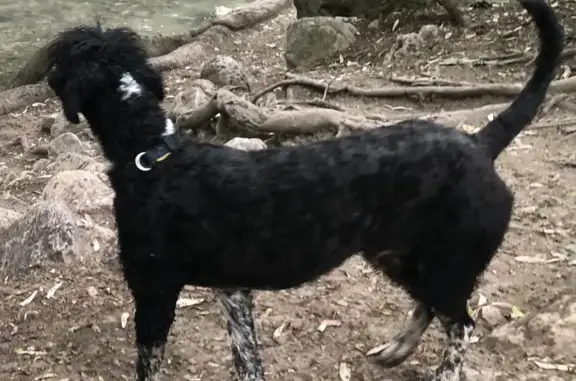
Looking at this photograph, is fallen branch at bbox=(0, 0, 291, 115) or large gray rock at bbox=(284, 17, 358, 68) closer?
large gray rock at bbox=(284, 17, 358, 68)

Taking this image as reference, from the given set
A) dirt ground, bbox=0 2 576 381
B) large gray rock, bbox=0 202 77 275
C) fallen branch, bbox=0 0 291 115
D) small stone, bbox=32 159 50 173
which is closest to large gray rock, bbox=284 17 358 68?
fallen branch, bbox=0 0 291 115

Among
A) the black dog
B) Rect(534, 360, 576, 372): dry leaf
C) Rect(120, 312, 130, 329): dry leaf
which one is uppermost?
the black dog

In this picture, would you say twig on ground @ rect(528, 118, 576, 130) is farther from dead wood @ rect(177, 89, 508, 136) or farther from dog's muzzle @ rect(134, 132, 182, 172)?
dog's muzzle @ rect(134, 132, 182, 172)

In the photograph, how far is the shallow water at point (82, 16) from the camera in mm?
15672

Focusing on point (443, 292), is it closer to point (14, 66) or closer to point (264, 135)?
point (264, 135)

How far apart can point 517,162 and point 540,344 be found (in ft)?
8.07

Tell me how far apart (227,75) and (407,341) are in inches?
273

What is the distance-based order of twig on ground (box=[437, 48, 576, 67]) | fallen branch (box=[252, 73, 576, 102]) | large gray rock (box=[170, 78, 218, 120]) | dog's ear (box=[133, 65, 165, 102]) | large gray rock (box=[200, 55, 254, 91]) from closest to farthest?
dog's ear (box=[133, 65, 165, 102]), fallen branch (box=[252, 73, 576, 102]), twig on ground (box=[437, 48, 576, 67]), large gray rock (box=[170, 78, 218, 120]), large gray rock (box=[200, 55, 254, 91])

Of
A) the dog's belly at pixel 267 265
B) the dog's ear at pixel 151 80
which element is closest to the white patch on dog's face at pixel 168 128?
the dog's ear at pixel 151 80

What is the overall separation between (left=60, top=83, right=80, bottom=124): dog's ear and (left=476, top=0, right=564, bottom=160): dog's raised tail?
1773 mm

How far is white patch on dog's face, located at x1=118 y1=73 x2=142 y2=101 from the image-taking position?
330 centimetres

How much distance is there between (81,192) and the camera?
5.88m

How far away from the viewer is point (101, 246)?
203 inches

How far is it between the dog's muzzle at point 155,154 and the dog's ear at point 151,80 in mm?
231
